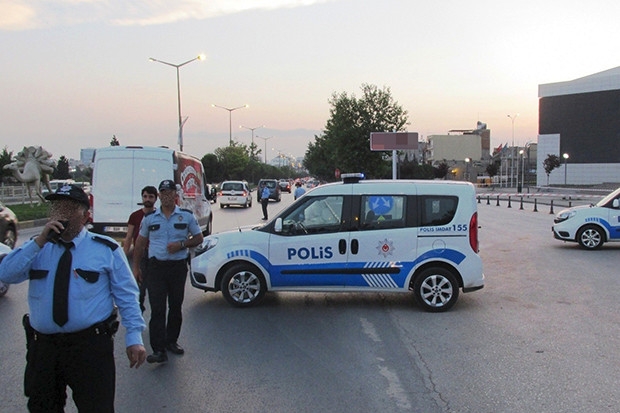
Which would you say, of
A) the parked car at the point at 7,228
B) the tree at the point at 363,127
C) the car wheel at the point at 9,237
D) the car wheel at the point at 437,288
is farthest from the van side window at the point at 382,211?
the tree at the point at 363,127

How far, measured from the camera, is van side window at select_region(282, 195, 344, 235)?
25.4 ft

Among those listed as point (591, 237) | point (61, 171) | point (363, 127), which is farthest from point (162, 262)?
point (61, 171)

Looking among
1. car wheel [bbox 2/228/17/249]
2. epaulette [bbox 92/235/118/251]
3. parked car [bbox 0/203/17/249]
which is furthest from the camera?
car wheel [bbox 2/228/17/249]

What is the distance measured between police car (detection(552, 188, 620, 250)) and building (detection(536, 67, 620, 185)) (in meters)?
76.7

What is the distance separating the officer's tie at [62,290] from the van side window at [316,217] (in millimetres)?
4885

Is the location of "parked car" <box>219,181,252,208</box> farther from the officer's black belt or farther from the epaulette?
the epaulette

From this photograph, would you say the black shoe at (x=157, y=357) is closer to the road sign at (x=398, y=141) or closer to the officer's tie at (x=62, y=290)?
the officer's tie at (x=62, y=290)

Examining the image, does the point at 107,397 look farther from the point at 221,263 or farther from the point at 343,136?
the point at 343,136

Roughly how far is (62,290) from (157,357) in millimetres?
2647

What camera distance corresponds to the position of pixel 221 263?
7766 millimetres

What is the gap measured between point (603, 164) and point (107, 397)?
9538 centimetres

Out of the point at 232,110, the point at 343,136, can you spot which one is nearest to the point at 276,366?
the point at 343,136

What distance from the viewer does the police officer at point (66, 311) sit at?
2.98 meters

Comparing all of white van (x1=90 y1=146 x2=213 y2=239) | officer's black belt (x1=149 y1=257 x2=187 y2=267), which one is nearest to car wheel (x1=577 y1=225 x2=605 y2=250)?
white van (x1=90 y1=146 x2=213 y2=239)
